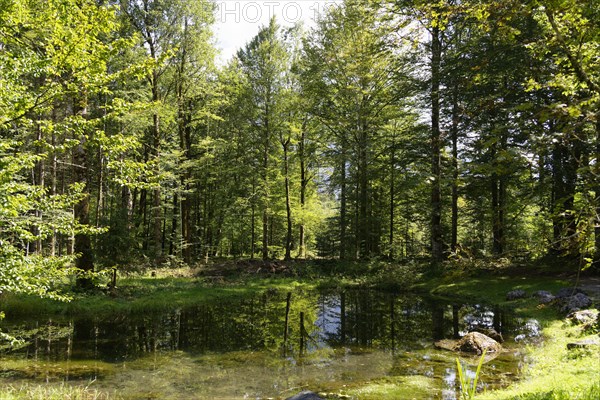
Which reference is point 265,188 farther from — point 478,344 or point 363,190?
point 478,344

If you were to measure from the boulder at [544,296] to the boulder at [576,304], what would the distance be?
119cm

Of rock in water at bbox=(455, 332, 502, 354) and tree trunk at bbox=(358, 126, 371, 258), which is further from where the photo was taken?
tree trunk at bbox=(358, 126, 371, 258)

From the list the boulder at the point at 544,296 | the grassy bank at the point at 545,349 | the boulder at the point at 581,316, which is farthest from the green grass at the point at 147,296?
the boulder at the point at 581,316

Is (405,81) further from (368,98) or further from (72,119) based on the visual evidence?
(72,119)

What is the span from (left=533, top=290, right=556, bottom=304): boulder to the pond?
1282 millimetres

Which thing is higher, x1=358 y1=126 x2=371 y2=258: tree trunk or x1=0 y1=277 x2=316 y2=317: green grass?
x1=358 y1=126 x2=371 y2=258: tree trunk

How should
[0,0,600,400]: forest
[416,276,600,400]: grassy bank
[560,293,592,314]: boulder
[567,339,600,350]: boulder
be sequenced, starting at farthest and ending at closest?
[560,293,592,314]: boulder
[567,339,600,350]: boulder
[0,0,600,400]: forest
[416,276,600,400]: grassy bank

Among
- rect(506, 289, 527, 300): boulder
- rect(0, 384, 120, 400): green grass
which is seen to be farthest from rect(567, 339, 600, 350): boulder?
rect(0, 384, 120, 400): green grass

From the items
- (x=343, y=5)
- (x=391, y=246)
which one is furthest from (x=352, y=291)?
(x=343, y=5)

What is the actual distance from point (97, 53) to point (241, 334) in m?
8.43

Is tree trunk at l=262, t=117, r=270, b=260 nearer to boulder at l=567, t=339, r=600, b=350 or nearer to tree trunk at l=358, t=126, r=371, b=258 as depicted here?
tree trunk at l=358, t=126, r=371, b=258

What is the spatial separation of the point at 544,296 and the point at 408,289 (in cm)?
713

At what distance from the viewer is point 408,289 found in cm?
1992

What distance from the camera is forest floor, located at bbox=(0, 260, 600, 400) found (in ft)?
19.3
